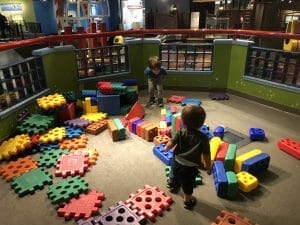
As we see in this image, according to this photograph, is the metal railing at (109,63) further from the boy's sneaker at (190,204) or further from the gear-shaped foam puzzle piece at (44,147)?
the boy's sneaker at (190,204)

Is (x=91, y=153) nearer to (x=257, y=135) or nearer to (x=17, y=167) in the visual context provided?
(x=17, y=167)

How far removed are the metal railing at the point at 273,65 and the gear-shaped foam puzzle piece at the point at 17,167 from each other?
418 centimetres

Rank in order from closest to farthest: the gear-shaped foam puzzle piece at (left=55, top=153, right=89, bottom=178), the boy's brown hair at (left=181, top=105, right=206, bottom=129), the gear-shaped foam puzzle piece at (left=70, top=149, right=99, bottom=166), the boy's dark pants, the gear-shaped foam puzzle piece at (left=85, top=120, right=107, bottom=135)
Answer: the boy's brown hair at (left=181, top=105, right=206, bottom=129)
the boy's dark pants
the gear-shaped foam puzzle piece at (left=55, top=153, right=89, bottom=178)
the gear-shaped foam puzzle piece at (left=70, top=149, right=99, bottom=166)
the gear-shaped foam puzzle piece at (left=85, top=120, right=107, bottom=135)

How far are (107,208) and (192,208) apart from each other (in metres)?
0.84

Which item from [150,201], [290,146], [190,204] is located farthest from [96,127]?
[290,146]

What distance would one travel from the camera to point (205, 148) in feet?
7.59

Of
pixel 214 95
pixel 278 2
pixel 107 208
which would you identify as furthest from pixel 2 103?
pixel 278 2

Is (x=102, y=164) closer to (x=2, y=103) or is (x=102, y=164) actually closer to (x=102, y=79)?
(x=2, y=103)

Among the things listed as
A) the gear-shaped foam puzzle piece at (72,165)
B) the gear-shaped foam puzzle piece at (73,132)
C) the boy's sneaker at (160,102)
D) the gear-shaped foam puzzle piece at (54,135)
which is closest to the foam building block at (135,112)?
the boy's sneaker at (160,102)

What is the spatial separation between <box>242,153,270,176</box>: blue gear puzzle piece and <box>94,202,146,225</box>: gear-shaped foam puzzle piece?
4.29 ft

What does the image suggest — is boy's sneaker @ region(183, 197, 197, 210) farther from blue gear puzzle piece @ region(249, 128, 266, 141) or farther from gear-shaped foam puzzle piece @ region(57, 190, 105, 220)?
blue gear puzzle piece @ region(249, 128, 266, 141)

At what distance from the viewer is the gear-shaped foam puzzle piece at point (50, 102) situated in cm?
401

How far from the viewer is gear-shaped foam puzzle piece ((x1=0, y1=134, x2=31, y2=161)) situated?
3.37 metres

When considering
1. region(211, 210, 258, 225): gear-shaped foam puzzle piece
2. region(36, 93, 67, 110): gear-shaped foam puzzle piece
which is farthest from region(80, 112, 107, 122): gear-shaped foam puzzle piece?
region(211, 210, 258, 225): gear-shaped foam puzzle piece
